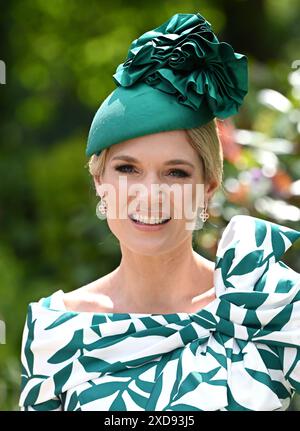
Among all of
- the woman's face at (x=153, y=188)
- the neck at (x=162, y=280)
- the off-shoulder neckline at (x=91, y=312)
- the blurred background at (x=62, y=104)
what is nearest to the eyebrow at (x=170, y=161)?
the woman's face at (x=153, y=188)

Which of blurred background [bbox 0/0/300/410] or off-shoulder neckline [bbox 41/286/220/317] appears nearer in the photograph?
off-shoulder neckline [bbox 41/286/220/317]

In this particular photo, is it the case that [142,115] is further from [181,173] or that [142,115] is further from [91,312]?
[91,312]

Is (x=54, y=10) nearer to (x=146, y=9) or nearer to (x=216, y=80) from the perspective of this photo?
(x=146, y=9)

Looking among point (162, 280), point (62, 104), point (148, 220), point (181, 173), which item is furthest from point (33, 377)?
point (62, 104)

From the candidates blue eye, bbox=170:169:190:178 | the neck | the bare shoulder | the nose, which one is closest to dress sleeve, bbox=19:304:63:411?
the bare shoulder

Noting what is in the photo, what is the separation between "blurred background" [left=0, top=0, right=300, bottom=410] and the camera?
6.95 metres

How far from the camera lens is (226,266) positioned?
9.57 feet

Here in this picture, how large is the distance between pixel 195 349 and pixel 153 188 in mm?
472

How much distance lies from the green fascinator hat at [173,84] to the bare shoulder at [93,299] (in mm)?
457

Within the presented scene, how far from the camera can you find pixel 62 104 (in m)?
9.88

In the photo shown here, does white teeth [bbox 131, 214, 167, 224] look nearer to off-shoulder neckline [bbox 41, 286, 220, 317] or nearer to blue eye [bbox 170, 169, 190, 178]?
blue eye [bbox 170, 169, 190, 178]

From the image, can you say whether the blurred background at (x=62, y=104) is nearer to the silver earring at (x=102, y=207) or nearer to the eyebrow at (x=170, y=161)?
the silver earring at (x=102, y=207)

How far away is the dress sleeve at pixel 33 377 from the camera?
2.92m

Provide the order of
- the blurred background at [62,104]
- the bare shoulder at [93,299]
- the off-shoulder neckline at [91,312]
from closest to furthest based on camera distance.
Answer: the off-shoulder neckline at [91,312], the bare shoulder at [93,299], the blurred background at [62,104]
